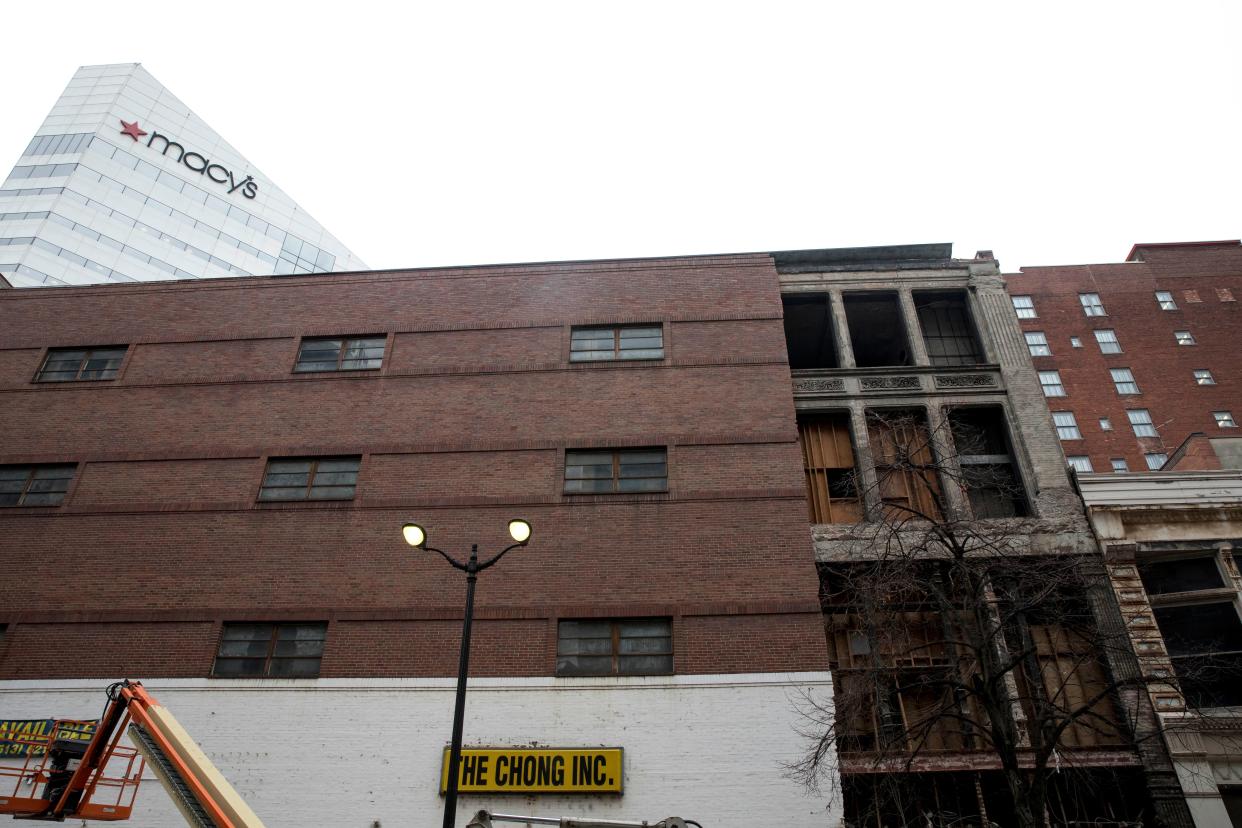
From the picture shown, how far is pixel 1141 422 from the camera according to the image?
47.4 metres

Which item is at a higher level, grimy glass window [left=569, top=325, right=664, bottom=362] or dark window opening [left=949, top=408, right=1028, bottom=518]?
grimy glass window [left=569, top=325, right=664, bottom=362]

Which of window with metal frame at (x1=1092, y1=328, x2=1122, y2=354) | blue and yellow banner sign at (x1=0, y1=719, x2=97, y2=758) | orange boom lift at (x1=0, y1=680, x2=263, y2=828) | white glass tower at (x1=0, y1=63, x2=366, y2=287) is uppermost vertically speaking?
white glass tower at (x1=0, y1=63, x2=366, y2=287)

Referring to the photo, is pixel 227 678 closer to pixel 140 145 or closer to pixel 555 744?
pixel 555 744

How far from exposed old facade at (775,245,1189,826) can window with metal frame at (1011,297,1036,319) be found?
1333 inches

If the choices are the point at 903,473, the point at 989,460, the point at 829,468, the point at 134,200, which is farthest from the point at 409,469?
the point at 134,200

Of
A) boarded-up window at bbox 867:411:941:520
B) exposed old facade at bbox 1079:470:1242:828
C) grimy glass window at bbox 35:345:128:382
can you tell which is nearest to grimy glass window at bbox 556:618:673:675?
boarded-up window at bbox 867:411:941:520

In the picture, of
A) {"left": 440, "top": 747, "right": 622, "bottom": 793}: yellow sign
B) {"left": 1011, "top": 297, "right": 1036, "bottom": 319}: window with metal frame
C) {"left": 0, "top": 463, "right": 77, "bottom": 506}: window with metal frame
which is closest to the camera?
{"left": 440, "top": 747, "right": 622, "bottom": 793}: yellow sign

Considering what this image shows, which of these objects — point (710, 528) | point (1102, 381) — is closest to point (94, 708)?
point (710, 528)

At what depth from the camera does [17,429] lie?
2069 cm

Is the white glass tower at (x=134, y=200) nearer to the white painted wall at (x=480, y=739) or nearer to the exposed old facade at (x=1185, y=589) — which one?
the white painted wall at (x=480, y=739)

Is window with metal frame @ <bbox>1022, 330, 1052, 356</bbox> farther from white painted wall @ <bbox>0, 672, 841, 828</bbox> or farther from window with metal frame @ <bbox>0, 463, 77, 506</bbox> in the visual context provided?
window with metal frame @ <bbox>0, 463, 77, 506</bbox>

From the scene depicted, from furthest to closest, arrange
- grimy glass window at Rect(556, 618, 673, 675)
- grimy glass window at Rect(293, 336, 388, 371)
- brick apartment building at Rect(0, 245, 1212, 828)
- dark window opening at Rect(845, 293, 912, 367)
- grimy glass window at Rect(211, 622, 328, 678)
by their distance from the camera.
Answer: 1. dark window opening at Rect(845, 293, 912, 367)
2. grimy glass window at Rect(293, 336, 388, 371)
3. grimy glass window at Rect(211, 622, 328, 678)
4. grimy glass window at Rect(556, 618, 673, 675)
5. brick apartment building at Rect(0, 245, 1212, 828)

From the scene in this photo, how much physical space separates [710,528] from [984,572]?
20.9 feet

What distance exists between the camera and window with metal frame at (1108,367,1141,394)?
159 ft
